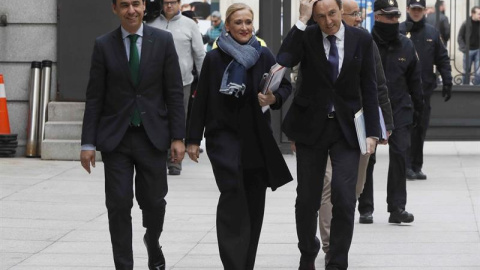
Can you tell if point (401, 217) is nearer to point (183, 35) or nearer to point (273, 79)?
point (273, 79)

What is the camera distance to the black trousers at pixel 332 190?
7.44m

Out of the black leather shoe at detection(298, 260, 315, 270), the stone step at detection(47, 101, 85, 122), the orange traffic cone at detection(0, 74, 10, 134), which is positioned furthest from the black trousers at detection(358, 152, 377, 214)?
the orange traffic cone at detection(0, 74, 10, 134)

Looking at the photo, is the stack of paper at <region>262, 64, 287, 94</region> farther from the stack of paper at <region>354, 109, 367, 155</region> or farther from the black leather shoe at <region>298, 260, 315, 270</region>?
the black leather shoe at <region>298, 260, 315, 270</region>

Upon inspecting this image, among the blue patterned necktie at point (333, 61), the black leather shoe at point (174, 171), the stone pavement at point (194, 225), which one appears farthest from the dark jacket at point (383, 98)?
the black leather shoe at point (174, 171)

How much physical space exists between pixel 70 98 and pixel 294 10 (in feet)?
9.83

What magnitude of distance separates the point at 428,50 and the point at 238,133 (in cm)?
637

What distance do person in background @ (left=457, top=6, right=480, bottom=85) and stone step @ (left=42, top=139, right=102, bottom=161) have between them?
186 inches

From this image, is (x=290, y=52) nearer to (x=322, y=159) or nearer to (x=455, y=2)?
(x=322, y=159)

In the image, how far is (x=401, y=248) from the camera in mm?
8914

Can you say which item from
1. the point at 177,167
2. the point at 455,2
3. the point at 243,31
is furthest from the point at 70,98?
the point at 243,31

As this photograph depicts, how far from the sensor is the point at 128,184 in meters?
7.31

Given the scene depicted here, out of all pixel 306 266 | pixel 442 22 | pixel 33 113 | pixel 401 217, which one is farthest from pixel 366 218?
pixel 442 22

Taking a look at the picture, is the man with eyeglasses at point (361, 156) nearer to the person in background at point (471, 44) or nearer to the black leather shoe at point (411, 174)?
the black leather shoe at point (411, 174)

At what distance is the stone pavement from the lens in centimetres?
845
